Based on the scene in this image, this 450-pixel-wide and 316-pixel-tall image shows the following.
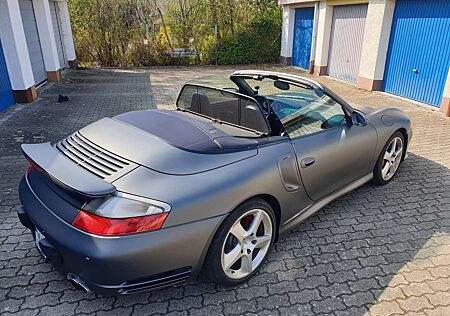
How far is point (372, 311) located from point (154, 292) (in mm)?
1501

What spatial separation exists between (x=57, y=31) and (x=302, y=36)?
10047 millimetres

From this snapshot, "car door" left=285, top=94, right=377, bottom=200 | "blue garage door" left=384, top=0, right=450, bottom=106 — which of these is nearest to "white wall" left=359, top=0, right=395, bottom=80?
"blue garage door" left=384, top=0, right=450, bottom=106

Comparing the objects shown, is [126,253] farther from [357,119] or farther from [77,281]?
[357,119]

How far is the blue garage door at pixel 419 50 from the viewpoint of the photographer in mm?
7330

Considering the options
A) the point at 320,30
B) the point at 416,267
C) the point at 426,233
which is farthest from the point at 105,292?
the point at 320,30

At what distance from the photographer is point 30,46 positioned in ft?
31.8

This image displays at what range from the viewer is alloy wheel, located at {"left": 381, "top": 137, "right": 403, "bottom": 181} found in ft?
12.5

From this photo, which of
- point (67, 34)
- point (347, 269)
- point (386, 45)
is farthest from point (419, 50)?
point (67, 34)

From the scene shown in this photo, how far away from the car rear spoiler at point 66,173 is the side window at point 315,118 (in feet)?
5.10

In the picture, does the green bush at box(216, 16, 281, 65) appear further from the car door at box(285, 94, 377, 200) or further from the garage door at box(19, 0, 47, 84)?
the car door at box(285, 94, 377, 200)

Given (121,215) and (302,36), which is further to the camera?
(302,36)

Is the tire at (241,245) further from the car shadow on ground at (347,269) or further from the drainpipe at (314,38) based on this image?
the drainpipe at (314,38)

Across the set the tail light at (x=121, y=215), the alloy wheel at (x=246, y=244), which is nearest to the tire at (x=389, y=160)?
the alloy wheel at (x=246, y=244)

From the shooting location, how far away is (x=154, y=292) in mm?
2320
